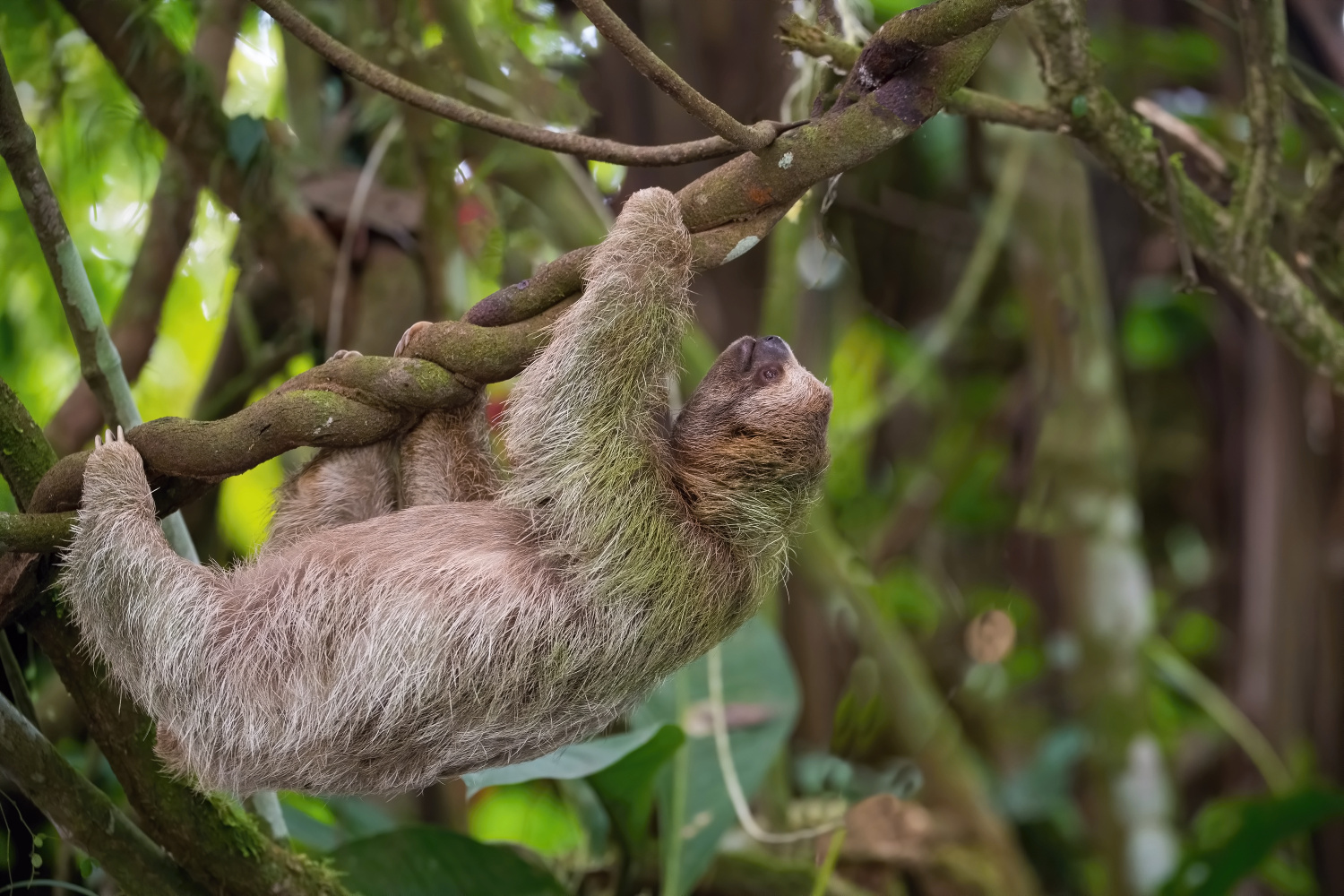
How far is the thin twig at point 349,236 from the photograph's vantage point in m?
4.82

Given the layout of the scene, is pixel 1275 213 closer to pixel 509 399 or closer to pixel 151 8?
pixel 509 399

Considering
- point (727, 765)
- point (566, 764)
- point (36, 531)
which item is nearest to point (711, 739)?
point (727, 765)

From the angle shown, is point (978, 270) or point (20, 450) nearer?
point (20, 450)

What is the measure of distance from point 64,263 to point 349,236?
2110mm

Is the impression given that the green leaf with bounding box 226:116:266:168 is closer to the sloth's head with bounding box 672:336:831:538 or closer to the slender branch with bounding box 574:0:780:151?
the sloth's head with bounding box 672:336:831:538

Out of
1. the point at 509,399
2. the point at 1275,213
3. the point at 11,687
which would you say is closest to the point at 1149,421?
the point at 1275,213

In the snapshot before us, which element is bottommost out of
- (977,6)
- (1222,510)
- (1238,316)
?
(1222,510)

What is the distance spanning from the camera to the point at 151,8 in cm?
410

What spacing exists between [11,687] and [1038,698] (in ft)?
26.5

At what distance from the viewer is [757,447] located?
133 inches

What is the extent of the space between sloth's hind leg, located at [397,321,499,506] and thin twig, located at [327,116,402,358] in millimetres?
1442

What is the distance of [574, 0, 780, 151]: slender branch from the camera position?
246 cm

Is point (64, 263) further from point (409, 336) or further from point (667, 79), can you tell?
point (667, 79)

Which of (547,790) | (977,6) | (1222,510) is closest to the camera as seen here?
(977,6)
